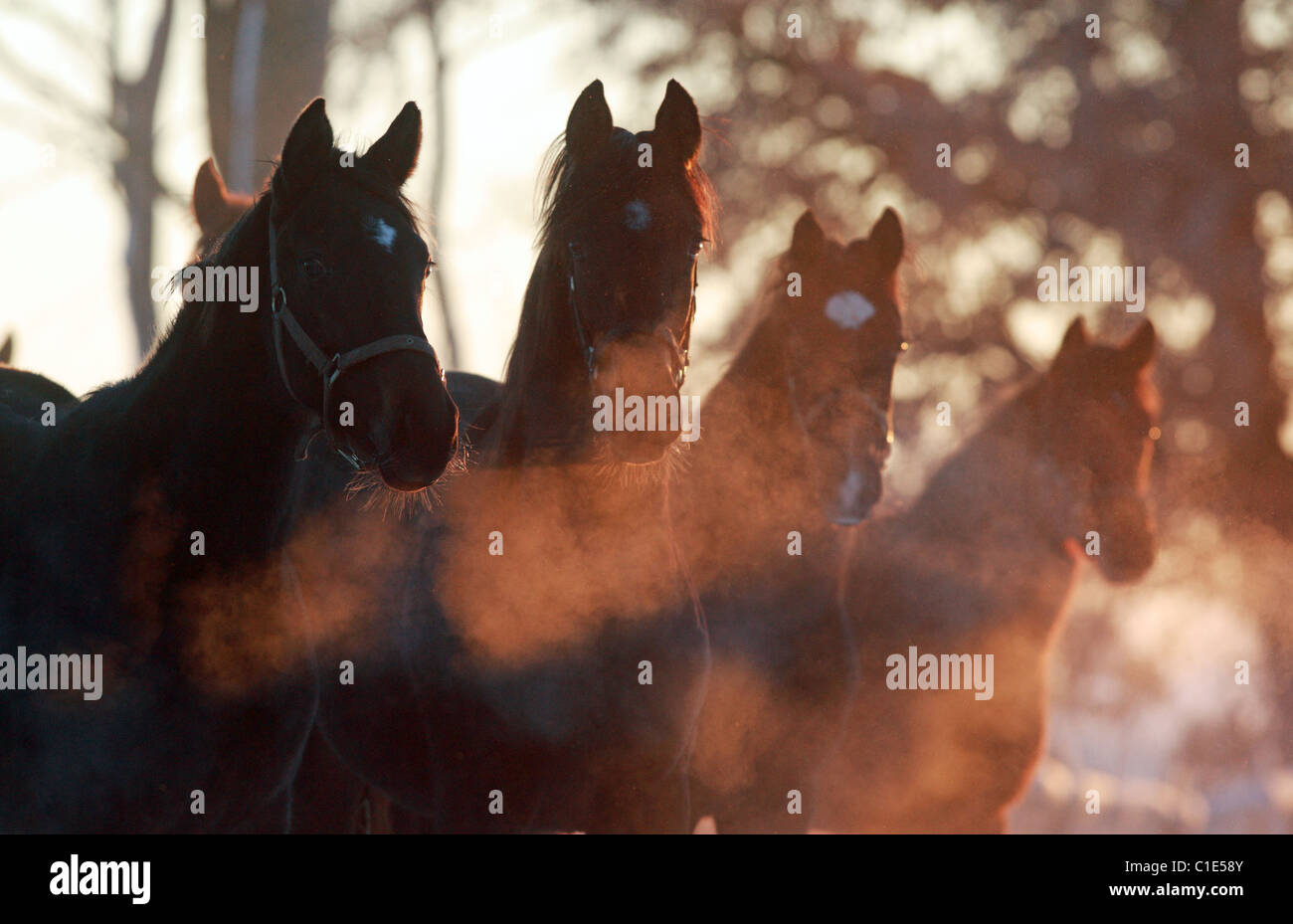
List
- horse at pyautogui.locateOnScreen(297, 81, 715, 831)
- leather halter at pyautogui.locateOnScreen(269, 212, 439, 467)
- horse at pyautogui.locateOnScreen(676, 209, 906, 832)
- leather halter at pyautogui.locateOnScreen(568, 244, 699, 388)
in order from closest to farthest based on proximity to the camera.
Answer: leather halter at pyautogui.locateOnScreen(269, 212, 439, 467), leather halter at pyautogui.locateOnScreen(568, 244, 699, 388), horse at pyautogui.locateOnScreen(297, 81, 715, 831), horse at pyautogui.locateOnScreen(676, 209, 906, 832)

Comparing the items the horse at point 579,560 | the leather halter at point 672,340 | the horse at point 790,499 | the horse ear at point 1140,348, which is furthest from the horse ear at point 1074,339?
the leather halter at point 672,340

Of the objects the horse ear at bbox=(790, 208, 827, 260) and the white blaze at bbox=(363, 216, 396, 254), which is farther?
the horse ear at bbox=(790, 208, 827, 260)

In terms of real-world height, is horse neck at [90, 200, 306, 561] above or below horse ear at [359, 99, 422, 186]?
below

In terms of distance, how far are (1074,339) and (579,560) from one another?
3505 mm

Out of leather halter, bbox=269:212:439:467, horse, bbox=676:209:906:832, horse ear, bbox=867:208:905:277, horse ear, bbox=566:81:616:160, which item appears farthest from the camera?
horse ear, bbox=867:208:905:277

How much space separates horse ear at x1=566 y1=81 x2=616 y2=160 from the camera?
392cm

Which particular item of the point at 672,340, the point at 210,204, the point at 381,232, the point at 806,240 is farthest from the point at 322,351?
the point at 806,240

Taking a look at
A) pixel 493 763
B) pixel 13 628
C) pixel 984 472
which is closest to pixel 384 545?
pixel 493 763

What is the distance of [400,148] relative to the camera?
11.6 ft

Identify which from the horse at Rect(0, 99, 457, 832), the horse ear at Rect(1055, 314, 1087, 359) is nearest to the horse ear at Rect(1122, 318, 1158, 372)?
the horse ear at Rect(1055, 314, 1087, 359)

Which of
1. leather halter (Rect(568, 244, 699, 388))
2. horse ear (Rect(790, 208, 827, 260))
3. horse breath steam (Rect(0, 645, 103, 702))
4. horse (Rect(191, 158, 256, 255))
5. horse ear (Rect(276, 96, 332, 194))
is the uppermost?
horse (Rect(191, 158, 256, 255))

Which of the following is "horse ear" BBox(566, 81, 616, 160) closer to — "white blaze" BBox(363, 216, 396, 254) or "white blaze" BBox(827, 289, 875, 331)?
"white blaze" BBox(363, 216, 396, 254)

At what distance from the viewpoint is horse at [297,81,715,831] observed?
365cm

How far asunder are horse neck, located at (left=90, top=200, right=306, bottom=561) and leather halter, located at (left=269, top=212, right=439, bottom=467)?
53mm
